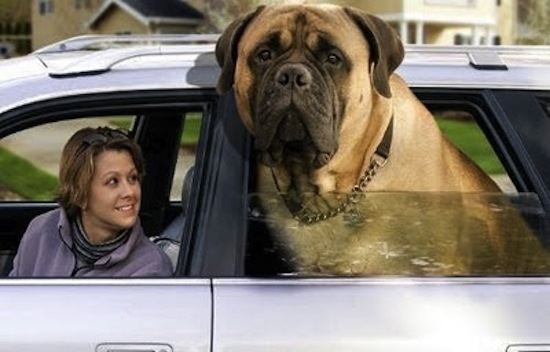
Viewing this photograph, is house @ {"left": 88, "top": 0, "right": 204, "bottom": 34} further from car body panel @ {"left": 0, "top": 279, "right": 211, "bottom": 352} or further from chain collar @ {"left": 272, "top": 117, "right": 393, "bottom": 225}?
car body panel @ {"left": 0, "top": 279, "right": 211, "bottom": 352}

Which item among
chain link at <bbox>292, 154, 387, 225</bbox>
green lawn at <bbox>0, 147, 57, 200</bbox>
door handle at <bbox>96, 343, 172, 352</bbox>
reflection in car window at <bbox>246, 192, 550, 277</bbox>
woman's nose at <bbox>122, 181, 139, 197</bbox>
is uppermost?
green lawn at <bbox>0, 147, 57, 200</bbox>

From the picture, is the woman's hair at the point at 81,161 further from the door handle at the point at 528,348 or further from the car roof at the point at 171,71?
the door handle at the point at 528,348

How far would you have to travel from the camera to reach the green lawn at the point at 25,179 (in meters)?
6.79

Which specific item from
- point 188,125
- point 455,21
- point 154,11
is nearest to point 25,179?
point 188,125

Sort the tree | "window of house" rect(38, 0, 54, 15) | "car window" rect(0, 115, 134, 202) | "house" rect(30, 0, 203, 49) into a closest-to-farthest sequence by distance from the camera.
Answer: "car window" rect(0, 115, 134, 202) < the tree < "house" rect(30, 0, 203, 49) < "window of house" rect(38, 0, 54, 15)

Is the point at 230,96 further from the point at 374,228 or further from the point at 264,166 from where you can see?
the point at 374,228

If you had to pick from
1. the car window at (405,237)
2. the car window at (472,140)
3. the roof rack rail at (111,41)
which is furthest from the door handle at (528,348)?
the roof rack rail at (111,41)

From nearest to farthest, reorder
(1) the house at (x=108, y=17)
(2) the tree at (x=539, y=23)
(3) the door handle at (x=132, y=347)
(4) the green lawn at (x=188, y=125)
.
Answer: (3) the door handle at (x=132, y=347) < (4) the green lawn at (x=188, y=125) < (2) the tree at (x=539, y=23) < (1) the house at (x=108, y=17)

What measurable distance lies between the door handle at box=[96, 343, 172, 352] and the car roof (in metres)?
0.68

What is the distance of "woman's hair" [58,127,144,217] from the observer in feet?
9.38

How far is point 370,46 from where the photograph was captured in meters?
2.70

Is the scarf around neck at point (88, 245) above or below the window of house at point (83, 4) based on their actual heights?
below

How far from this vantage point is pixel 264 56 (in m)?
2.67

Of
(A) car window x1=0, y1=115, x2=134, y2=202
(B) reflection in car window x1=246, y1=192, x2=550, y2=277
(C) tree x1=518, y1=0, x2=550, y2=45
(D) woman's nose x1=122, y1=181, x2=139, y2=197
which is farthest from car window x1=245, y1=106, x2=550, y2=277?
(C) tree x1=518, y1=0, x2=550, y2=45
